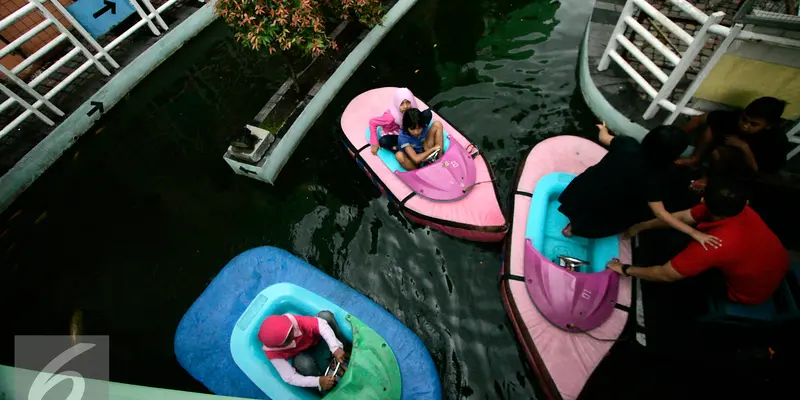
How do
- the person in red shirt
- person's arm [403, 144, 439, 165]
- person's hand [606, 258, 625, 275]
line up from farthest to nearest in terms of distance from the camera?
person's arm [403, 144, 439, 165], person's hand [606, 258, 625, 275], the person in red shirt

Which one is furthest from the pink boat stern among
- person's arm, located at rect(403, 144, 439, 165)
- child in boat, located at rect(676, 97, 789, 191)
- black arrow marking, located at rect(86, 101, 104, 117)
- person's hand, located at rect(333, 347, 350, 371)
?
black arrow marking, located at rect(86, 101, 104, 117)

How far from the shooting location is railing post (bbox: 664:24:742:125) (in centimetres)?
387

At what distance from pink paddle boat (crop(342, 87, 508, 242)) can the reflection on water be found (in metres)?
0.36

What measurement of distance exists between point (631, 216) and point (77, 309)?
21.9 feet

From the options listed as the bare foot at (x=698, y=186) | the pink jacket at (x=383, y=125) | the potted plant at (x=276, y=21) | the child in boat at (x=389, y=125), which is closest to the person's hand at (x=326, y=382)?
the child in boat at (x=389, y=125)

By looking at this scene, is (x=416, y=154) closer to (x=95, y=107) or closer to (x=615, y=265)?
(x=615, y=265)

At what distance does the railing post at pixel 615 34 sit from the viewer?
16.5 ft

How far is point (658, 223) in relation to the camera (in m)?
3.89

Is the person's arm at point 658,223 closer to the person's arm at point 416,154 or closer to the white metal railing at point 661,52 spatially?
the white metal railing at point 661,52

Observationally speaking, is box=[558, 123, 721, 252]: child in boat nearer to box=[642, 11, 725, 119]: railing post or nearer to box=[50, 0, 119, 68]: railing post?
box=[642, 11, 725, 119]: railing post

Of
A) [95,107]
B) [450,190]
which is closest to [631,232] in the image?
[450,190]

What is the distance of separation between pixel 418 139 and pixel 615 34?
3.23m

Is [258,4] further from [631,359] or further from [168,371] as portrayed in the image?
[631,359]

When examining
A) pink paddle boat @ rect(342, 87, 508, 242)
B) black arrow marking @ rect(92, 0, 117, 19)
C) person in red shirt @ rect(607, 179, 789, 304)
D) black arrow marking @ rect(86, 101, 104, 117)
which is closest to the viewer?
person in red shirt @ rect(607, 179, 789, 304)
